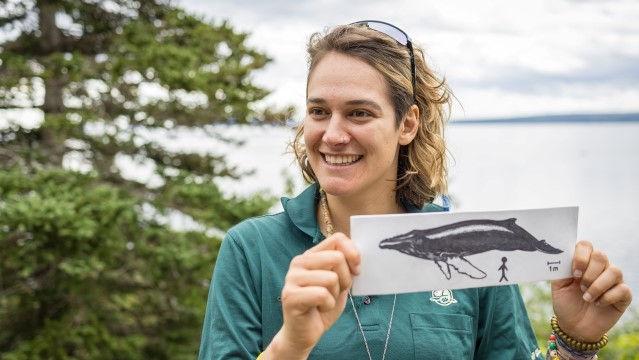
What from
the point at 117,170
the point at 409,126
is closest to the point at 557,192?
the point at 117,170

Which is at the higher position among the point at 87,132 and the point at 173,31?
the point at 173,31

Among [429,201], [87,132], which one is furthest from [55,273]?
[429,201]

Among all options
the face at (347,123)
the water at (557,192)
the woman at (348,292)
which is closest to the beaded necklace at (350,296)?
the woman at (348,292)

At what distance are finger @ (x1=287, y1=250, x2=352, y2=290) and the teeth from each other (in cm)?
39

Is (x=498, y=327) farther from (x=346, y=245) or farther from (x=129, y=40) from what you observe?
(x=129, y=40)

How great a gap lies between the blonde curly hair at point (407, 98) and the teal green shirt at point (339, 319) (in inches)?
13.4

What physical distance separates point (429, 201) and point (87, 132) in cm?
497

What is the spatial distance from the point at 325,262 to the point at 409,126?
0.72m

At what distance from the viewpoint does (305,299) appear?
125cm

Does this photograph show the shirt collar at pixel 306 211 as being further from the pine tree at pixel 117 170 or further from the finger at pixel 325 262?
the pine tree at pixel 117 170

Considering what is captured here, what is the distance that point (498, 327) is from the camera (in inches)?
70.2

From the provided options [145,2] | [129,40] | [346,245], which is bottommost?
[346,245]

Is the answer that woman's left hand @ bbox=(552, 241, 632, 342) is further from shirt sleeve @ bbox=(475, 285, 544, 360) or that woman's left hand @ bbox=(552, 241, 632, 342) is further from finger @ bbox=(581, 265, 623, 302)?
shirt sleeve @ bbox=(475, 285, 544, 360)

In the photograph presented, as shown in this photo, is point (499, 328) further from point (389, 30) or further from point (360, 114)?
point (389, 30)
